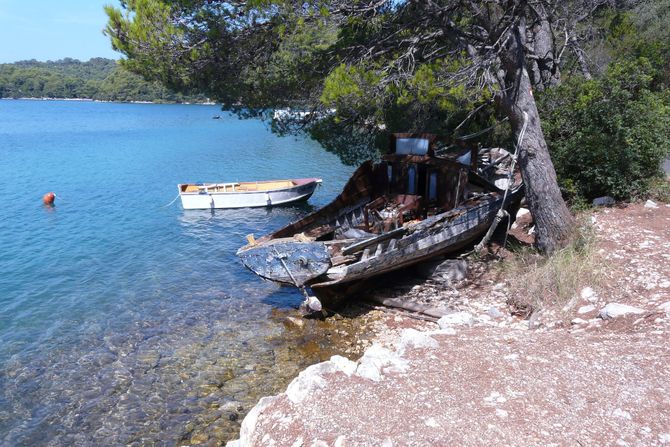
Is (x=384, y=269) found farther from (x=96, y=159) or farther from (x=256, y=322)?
(x=96, y=159)

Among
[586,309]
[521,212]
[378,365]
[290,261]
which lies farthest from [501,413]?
[521,212]

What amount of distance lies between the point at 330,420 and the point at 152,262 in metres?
12.0

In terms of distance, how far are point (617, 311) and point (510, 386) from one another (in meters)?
2.98

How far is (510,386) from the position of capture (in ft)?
18.8

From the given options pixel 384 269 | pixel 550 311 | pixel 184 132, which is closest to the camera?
pixel 550 311

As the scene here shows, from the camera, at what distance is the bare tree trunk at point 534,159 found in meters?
10.4

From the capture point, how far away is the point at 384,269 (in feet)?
36.2

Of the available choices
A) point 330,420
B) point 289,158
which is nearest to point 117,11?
point 330,420

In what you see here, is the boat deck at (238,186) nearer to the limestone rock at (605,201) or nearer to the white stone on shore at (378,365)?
the limestone rock at (605,201)

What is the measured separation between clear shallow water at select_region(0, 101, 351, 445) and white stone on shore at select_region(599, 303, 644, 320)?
5367mm

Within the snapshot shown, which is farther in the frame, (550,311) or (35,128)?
(35,128)

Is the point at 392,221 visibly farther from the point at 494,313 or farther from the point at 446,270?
the point at 494,313

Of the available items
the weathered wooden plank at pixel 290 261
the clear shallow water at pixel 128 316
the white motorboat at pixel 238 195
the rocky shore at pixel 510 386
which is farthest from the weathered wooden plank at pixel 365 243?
the white motorboat at pixel 238 195

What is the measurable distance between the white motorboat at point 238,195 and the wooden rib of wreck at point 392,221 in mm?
9232
